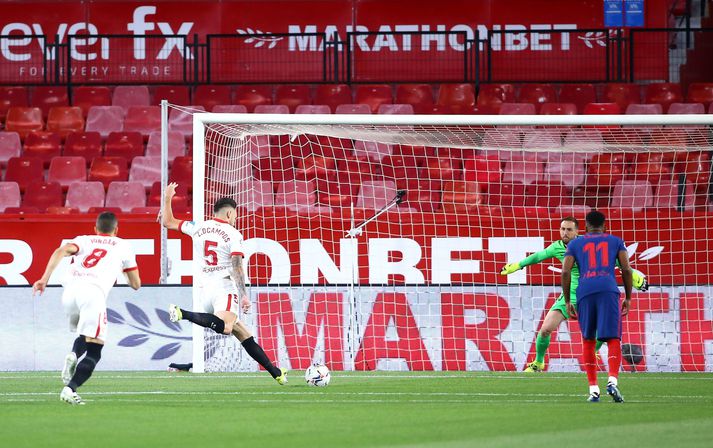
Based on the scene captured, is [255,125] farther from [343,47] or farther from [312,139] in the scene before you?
[343,47]

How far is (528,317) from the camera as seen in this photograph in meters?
15.5

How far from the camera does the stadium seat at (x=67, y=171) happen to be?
64.6ft

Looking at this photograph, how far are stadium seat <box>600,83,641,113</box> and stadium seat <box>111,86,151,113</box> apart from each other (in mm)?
7996

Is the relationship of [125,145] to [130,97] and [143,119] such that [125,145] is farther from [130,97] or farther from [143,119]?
[130,97]

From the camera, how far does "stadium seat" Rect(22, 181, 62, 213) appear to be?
18953 millimetres

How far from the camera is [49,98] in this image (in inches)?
896

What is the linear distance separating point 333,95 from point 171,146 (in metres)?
Result: 3.11

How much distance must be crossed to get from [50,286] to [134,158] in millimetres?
4617

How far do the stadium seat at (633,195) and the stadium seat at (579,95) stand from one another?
3828mm

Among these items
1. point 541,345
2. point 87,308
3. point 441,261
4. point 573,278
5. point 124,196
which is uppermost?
point 124,196

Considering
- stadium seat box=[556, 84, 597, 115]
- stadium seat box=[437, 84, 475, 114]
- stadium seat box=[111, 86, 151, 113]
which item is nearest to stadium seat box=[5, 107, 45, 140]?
stadium seat box=[111, 86, 151, 113]

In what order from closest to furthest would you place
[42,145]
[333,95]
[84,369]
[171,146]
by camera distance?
[84,369] < [171,146] < [42,145] < [333,95]

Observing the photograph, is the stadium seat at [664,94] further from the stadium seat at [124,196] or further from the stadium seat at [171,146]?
the stadium seat at [124,196]

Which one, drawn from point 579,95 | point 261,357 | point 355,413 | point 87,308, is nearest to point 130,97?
point 579,95
